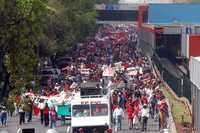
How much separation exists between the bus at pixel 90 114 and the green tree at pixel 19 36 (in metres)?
11.1

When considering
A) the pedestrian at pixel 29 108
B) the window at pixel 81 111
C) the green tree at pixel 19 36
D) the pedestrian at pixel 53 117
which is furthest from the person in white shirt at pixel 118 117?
the green tree at pixel 19 36

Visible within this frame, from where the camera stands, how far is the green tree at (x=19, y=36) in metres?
24.6

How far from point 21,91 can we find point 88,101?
11.5m

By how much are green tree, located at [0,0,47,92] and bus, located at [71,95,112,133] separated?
11.1 meters

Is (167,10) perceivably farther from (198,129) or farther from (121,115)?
(198,129)

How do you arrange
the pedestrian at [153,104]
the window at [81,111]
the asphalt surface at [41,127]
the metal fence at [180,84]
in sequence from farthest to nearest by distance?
the pedestrian at [153,104] < the metal fence at [180,84] < the asphalt surface at [41,127] < the window at [81,111]

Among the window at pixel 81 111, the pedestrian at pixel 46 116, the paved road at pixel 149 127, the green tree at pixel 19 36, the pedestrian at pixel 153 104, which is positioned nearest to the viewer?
the green tree at pixel 19 36

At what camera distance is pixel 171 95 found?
48844mm

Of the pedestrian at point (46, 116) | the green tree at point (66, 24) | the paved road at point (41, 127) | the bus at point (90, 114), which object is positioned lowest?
the paved road at point (41, 127)

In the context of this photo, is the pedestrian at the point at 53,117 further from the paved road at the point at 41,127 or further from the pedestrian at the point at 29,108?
the pedestrian at the point at 29,108

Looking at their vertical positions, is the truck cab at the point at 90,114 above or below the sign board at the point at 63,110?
above

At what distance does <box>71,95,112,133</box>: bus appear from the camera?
119 feet

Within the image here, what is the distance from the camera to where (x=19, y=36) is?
979 inches

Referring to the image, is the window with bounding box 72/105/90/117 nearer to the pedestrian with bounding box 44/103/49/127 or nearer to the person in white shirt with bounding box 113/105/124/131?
the person in white shirt with bounding box 113/105/124/131
